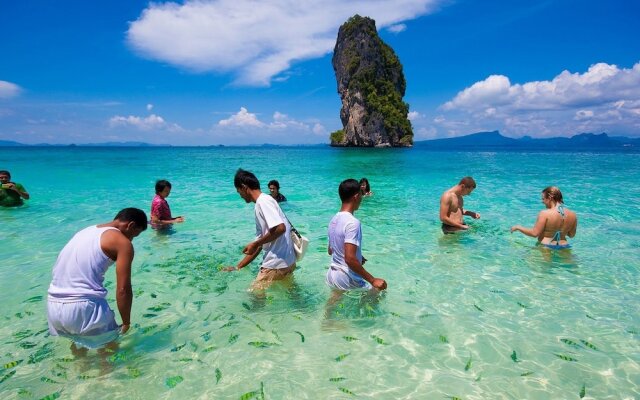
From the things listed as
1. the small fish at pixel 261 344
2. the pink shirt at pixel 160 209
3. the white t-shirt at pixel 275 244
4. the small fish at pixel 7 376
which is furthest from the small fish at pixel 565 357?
the pink shirt at pixel 160 209

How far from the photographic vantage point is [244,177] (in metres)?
5.04

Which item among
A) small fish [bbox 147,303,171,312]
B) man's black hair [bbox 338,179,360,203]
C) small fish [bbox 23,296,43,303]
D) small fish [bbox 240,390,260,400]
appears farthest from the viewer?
small fish [bbox 23,296,43,303]

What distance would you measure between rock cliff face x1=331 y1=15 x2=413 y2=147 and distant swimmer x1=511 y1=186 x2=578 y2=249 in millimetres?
116516

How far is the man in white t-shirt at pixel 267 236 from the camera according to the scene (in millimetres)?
5000

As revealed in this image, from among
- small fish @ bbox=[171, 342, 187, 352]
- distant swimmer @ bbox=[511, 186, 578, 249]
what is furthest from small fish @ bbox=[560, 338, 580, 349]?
small fish @ bbox=[171, 342, 187, 352]

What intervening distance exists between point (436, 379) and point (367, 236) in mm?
6564

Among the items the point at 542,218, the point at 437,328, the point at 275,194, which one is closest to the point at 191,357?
the point at 437,328

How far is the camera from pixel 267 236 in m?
5.00

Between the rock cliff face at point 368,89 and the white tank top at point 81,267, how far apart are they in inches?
4811

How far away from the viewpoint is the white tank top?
3.66 meters

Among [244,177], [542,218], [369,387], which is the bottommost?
[369,387]

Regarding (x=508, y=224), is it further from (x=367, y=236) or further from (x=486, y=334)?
(x=486, y=334)

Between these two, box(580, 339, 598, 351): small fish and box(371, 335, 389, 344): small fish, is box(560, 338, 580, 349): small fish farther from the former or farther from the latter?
box(371, 335, 389, 344): small fish

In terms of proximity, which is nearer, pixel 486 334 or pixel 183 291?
pixel 486 334
